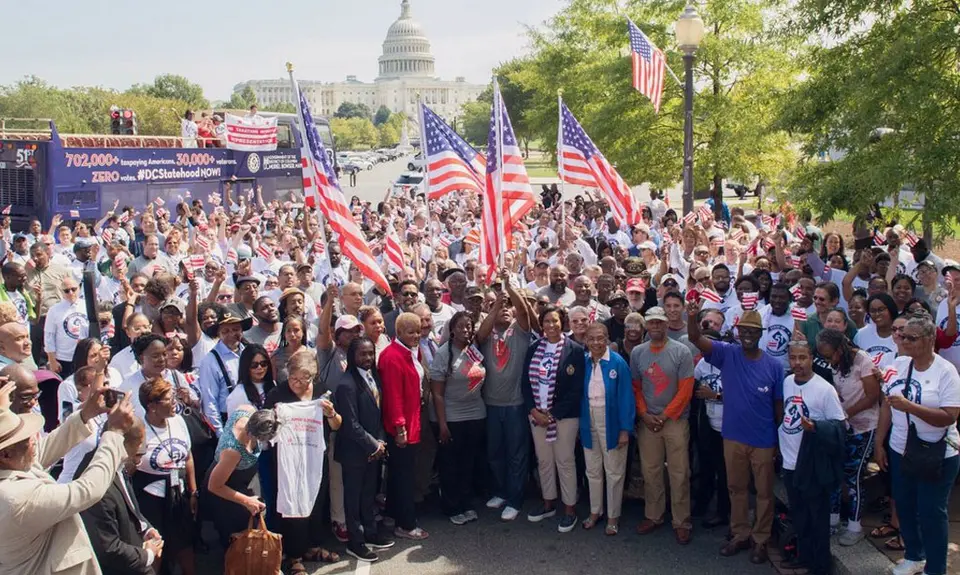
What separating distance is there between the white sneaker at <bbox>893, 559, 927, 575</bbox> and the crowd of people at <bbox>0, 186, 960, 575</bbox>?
2 cm

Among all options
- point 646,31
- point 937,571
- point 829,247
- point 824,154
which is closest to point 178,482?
point 937,571

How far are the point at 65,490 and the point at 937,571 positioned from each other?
207 inches

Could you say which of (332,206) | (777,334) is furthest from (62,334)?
(777,334)

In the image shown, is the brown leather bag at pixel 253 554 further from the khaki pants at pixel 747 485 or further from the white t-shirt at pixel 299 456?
the khaki pants at pixel 747 485

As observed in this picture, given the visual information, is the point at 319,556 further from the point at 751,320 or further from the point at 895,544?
the point at 895,544

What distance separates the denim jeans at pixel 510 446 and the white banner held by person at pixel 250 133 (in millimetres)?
16434

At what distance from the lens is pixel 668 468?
7.22 m

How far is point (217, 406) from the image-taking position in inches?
271

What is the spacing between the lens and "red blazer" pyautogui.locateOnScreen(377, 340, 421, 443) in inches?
277

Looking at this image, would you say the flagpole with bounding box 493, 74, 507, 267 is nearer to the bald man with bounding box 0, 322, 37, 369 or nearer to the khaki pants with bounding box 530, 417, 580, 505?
the khaki pants with bounding box 530, 417, 580, 505

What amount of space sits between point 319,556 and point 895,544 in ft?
13.8

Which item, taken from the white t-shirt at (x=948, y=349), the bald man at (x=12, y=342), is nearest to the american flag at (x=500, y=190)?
the white t-shirt at (x=948, y=349)

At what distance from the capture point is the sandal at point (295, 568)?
21.4 ft

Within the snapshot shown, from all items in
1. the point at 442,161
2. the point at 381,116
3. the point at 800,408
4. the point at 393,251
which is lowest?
the point at 800,408
